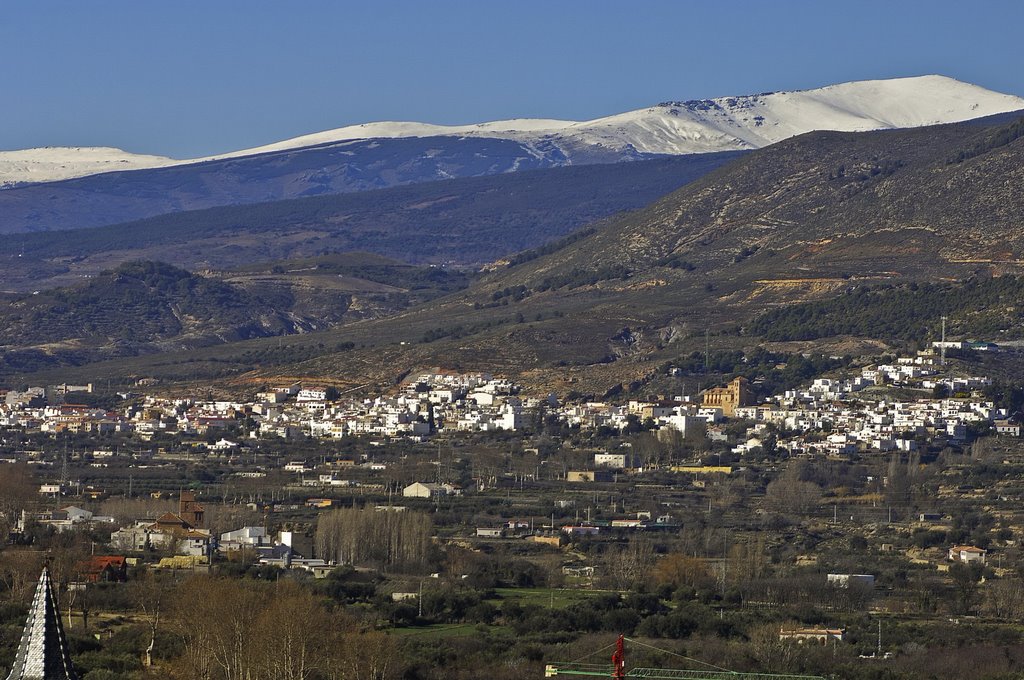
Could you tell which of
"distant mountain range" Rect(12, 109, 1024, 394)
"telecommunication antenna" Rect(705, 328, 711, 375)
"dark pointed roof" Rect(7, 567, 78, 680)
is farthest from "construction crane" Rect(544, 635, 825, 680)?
"telecommunication antenna" Rect(705, 328, 711, 375)

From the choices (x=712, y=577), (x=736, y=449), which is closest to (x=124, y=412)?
(x=736, y=449)

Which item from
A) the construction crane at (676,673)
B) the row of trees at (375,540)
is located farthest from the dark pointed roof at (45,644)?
the row of trees at (375,540)

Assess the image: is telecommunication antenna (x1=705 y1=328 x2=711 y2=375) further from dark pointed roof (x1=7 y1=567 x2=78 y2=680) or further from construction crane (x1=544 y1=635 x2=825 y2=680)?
dark pointed roof (x1=7 y1=567 x2=78 y2=680)

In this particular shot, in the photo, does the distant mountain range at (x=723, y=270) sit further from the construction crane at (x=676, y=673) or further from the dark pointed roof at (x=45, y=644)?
the dark pointed roof at (x=45, y=644)

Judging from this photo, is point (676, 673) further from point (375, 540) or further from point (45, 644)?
point (375, 540)

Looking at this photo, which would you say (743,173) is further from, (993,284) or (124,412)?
(124,412)

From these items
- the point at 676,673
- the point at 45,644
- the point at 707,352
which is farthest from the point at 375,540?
the point at 707,352

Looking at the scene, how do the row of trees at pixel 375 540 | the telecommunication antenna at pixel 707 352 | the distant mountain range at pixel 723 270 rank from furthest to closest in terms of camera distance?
the distant mountain range at pixel 723 270 < the telecommunication antenna at pixel 707 352 < the row of trees at pixel 375 540

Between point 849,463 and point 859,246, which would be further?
point 859,246

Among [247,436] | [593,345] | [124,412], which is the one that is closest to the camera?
[247,436]
